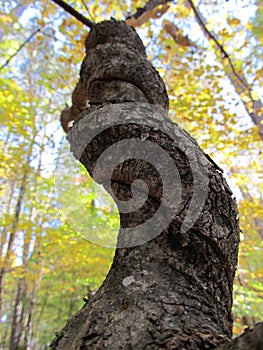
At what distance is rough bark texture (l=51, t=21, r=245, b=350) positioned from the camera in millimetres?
704

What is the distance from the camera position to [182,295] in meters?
0.80

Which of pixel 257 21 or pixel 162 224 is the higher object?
pixel 257 21

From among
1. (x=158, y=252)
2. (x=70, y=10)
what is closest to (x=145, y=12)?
(x=70, y=10)

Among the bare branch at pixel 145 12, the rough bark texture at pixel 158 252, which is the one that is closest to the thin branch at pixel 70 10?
the bare branch at pixel 145 12

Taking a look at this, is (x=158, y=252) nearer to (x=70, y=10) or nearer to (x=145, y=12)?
(x=70, y=10)

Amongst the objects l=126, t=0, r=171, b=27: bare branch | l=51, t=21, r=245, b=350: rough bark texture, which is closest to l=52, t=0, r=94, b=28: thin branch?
l=126, t=0, r=171, b=27: bare branch

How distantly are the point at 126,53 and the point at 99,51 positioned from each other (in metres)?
0.19

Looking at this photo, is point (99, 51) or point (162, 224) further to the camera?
point (99, 51)

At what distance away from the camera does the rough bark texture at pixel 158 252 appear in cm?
70

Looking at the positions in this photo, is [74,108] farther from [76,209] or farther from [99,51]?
[76,209]

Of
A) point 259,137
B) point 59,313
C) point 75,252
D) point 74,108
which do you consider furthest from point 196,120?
point 59,313

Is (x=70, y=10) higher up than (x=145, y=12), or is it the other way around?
(x=145, y=12)

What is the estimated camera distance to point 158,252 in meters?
0.92

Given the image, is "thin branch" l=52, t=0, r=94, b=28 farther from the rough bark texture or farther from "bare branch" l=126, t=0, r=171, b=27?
the rough bark texture
